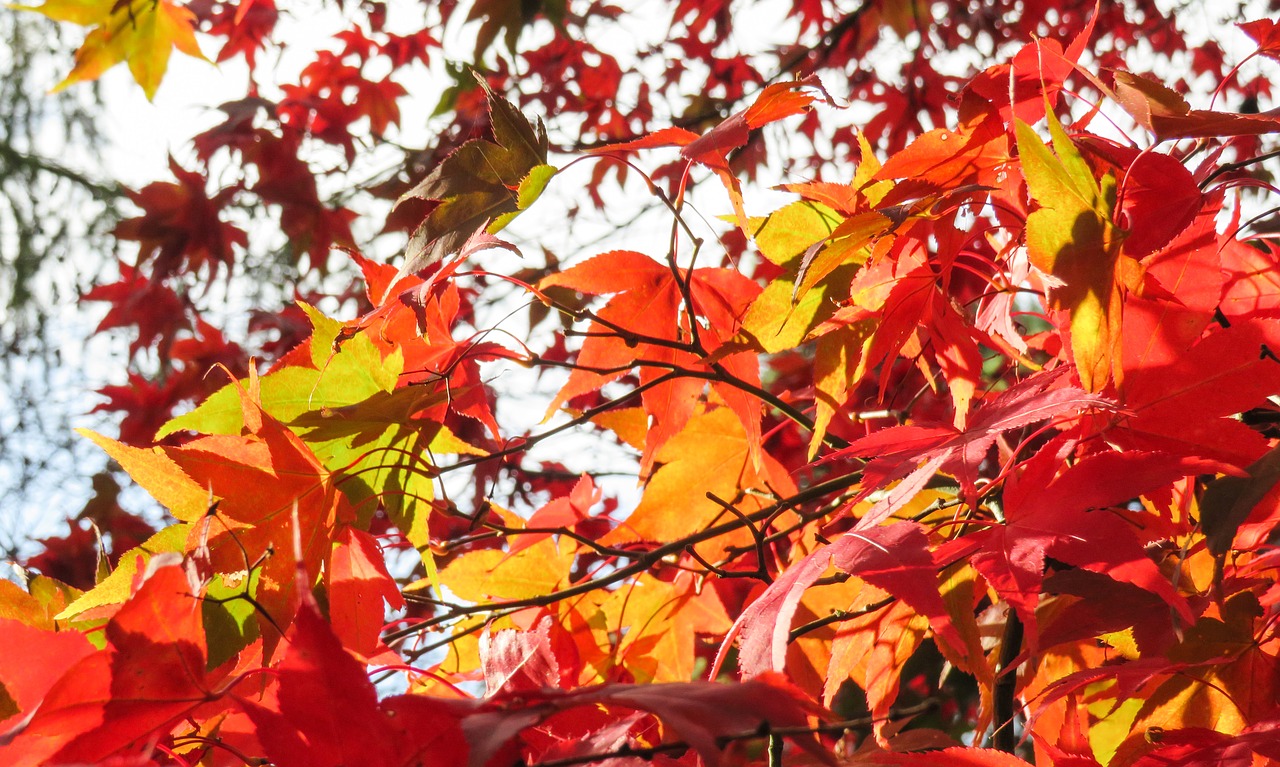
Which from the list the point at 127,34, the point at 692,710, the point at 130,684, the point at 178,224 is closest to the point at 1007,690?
the point at 692,710

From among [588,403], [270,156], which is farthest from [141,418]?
[588,403]

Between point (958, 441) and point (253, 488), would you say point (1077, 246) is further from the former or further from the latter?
point (253, 488)

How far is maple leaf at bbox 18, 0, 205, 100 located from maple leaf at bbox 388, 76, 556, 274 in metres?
1.08

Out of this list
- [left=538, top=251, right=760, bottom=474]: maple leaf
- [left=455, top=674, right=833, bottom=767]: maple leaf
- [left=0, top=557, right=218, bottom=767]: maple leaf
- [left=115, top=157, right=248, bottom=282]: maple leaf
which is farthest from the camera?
[left=115, top=157, right=248, bottom=282]: maple leaf

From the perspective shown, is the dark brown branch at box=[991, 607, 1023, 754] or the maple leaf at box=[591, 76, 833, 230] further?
the dark brown branch at box=[991, 607, 1023, 754]

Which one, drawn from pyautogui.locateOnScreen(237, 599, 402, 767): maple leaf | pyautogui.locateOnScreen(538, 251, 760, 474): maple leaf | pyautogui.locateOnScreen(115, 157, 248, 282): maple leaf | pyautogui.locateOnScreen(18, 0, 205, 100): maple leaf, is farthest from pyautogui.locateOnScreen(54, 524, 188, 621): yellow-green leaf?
pyautogui.locateOnScreen(115, 157, 248, 282): maple leaf

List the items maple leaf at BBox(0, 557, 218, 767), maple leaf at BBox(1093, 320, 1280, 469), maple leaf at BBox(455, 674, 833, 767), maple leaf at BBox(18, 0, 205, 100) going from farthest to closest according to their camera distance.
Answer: maple leaf at BBox(18, 0, 205, 100)
maple leaf at BBox(1093, 320, 1280, 469)
maple leaf at BBox(0, 557, 218, 767)
maple leaf at BBox(455, 674, 833, 767)

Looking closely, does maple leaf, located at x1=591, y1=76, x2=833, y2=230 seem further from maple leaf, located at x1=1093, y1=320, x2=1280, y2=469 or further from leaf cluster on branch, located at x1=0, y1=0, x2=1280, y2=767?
maple leaf, located at x1=1093, y1=320, x2=1280, y2=469

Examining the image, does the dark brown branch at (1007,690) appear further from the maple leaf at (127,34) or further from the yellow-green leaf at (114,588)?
the maple leaf at (127,34)

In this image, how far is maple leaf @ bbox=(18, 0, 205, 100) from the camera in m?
1.42

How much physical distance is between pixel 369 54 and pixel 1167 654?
8.88 feet

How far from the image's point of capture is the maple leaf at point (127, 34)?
1419 mm

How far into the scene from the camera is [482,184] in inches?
25.8

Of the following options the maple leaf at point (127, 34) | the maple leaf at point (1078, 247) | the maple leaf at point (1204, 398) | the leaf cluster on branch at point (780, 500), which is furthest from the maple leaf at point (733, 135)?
the maple leaf at point (127, 34)
